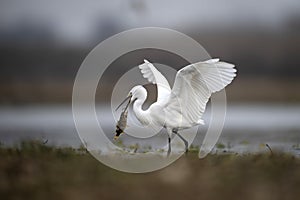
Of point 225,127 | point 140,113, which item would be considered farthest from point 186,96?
point 225,127

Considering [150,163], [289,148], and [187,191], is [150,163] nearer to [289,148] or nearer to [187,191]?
[187,191]

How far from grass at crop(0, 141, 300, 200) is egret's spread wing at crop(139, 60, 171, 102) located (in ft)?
7.71

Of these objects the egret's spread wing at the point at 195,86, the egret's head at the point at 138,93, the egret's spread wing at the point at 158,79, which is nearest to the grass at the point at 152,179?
the egret's spread wing at the point at 195,86

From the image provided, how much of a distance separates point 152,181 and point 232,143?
19.9ft

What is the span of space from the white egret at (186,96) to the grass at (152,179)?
142cm

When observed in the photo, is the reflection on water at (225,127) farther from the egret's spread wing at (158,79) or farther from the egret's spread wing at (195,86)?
the egret's spread wing at (158,79)

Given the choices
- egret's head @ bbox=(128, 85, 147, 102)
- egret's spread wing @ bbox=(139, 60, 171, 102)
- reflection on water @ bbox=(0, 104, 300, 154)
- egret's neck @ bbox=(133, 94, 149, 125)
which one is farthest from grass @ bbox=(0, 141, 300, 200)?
reflection on water @ bbox=(0, 104, 300, 154)

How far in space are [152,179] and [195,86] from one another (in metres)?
3.01

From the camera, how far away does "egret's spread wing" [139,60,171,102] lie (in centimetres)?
1425

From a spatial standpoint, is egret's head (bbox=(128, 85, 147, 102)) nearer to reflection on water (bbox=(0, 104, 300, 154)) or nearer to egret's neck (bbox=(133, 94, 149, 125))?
egret's neck (bbox=(133, 94, 149, 125))

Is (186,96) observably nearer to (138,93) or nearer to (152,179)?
(138,93)

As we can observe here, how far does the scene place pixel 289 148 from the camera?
1500cm

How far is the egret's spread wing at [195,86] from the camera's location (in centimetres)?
1275

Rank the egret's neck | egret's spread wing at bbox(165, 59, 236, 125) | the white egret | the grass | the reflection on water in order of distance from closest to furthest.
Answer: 1. the grass
2. egret's spread wing at bbox(165, 59, 236, 125)
3. the white egret
4. the egret's neck
5. the reflection on water
